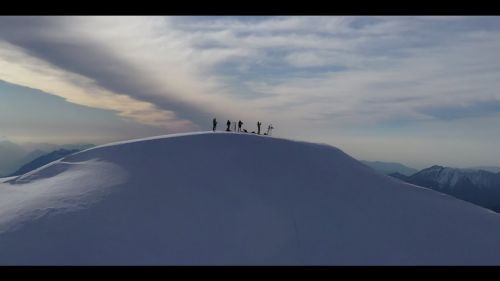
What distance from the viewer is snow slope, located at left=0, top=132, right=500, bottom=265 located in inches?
916

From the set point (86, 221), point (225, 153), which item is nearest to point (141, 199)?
point (86, 221)

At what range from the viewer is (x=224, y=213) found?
27.0 meters

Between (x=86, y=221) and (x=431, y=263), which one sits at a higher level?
(x=86, y=221)

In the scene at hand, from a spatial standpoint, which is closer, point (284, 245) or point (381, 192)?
point (284, 245)

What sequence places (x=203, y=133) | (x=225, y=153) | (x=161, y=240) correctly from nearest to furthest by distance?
(x=161, y=240), (x=225, y=153), (x=203, y=133)

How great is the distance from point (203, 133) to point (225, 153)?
4750mm

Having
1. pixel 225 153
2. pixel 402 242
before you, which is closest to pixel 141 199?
pixel 225 153

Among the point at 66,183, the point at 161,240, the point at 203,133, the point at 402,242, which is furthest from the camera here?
the point at 203,133

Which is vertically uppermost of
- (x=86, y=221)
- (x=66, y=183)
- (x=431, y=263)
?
(x=66, y=183)

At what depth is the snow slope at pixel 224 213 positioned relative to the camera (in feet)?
76.3

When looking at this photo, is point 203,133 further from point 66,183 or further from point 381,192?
point 381,192

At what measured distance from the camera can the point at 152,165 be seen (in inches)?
1281

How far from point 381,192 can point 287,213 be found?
10.1 m
